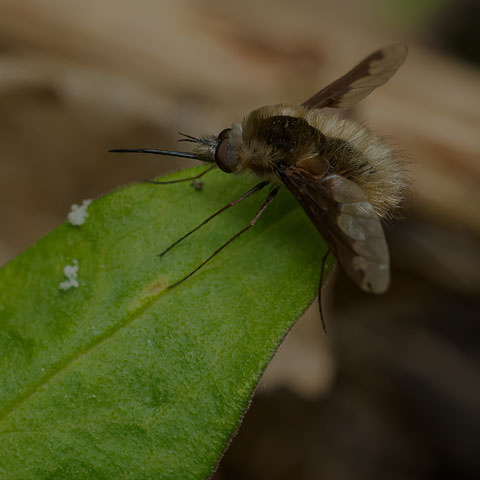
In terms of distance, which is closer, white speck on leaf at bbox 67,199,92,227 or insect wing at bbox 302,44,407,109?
white speck on leaf at bbox 67,199,92,227

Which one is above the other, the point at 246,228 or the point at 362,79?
the point at 362,79

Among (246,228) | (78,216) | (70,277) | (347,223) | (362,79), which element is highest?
(362,79)

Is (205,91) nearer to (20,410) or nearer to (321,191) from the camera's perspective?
(321,191)

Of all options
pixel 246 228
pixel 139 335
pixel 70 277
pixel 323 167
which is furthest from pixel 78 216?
pixel 323 167

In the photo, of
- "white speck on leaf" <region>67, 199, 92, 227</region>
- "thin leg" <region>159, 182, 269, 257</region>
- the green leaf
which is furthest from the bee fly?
"white speck on leaf" <region>67, 199, 92, 227</region>

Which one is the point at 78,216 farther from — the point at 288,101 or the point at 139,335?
the point at 288,101

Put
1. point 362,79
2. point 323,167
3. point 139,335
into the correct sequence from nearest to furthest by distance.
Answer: point 139,335 → point 323,167 → point 362,79

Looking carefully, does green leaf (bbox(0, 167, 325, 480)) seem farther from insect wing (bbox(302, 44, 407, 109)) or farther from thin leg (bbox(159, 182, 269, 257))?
insect wing (bbox(302, 44, 407, 109))
